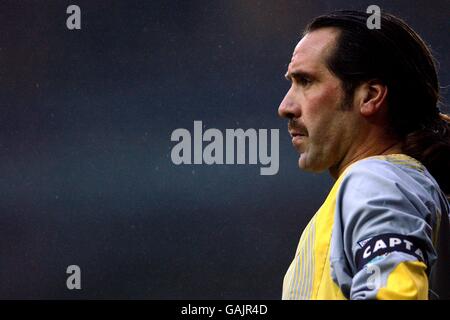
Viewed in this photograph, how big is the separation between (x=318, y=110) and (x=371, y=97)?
9 centimetres

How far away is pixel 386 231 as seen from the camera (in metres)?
0.91

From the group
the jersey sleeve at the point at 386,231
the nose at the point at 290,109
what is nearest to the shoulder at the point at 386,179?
the jersey sleeve at the point at 386,231

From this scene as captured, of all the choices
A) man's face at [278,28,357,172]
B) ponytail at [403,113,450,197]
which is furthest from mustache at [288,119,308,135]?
ponytail at [403,113,450,197]

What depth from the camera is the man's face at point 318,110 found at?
1.22 meters

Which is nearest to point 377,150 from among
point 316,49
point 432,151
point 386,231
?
point 432,151

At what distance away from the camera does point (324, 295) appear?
0.98 metres

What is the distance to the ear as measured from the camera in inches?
47.2

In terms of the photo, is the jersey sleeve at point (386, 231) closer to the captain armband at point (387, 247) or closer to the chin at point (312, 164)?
the captain armband at point (387, 247)

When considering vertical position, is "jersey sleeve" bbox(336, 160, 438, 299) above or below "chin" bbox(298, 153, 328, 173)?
below

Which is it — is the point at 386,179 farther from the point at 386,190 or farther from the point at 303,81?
the point at 303,81

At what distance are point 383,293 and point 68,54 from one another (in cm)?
348

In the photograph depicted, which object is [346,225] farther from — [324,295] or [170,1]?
[170,1]

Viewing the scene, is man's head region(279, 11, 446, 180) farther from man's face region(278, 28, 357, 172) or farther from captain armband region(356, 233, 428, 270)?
captain armband region(356, 233, 428, 270)
